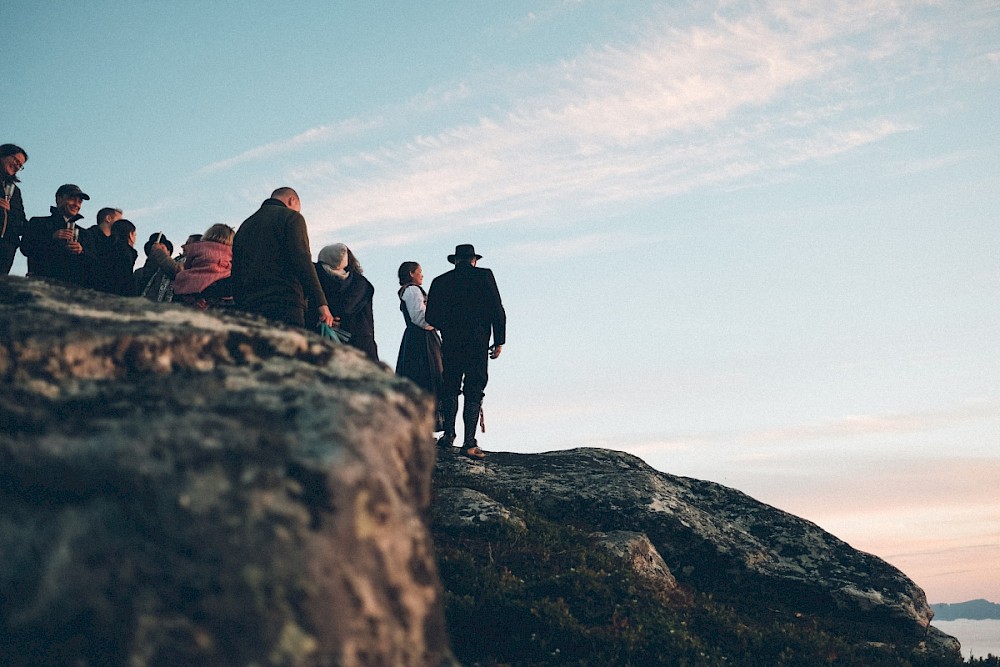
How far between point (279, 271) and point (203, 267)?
7.11ft

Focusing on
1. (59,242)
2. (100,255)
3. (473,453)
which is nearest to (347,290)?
(100,255)

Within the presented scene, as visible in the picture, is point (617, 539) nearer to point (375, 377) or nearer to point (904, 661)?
point (904, 661)

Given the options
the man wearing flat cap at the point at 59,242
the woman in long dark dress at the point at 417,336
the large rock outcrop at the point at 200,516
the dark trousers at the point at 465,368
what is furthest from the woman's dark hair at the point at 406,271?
the large rock outcrop at the point at 200,516

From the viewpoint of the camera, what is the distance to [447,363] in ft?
48.2

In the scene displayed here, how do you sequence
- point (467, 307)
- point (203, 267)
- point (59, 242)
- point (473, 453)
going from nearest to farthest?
point (203, 267), point (59, 242), point (467, 307), point (473, 453)

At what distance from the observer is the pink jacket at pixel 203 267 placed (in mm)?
10438

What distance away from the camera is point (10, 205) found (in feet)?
36.6

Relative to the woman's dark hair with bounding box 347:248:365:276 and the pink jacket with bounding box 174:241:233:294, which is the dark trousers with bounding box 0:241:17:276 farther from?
the woman's dark hair with bounding box 347:248:365:276

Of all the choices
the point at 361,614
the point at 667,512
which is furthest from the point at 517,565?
the point at 361,614

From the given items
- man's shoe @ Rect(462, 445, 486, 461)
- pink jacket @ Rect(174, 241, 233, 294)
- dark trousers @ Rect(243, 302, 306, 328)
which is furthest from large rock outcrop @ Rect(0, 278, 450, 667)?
man's shoe @ Rect(462, 445, 486, 461)

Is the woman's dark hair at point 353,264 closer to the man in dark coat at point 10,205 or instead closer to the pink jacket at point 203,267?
the pink jacket at point 203,267

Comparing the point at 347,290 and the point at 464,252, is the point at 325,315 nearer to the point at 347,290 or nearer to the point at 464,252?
the point at 347,290

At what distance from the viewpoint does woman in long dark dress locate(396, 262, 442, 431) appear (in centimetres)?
1445

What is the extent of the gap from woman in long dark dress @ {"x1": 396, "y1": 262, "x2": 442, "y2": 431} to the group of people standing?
Result: 2 cm
